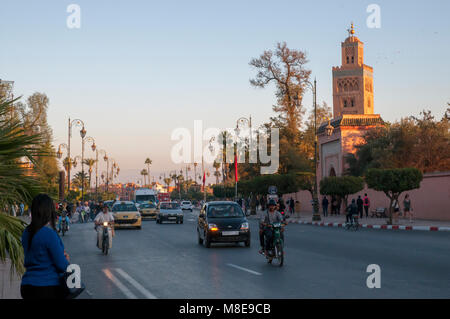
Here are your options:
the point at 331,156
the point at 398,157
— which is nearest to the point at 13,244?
the point at 398,157

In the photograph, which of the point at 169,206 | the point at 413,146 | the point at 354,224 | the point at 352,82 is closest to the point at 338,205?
the point at 413,146

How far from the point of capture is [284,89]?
2384 inches

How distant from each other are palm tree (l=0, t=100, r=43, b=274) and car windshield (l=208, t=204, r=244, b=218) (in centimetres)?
1165

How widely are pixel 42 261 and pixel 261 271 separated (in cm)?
857

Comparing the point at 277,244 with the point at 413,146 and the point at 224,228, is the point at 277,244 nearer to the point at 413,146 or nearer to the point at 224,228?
the point at 224,228

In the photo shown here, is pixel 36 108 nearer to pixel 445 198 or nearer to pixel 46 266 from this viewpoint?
pixel 445 198

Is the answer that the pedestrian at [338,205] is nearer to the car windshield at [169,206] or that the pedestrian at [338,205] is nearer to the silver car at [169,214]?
the car windshield at [169,206]

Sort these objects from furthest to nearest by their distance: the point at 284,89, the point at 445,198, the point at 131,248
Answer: the point at 284,89 < the point at 445,198 < the point at 131,248

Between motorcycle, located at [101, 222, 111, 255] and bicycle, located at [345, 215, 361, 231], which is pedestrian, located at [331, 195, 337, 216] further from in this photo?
motorcycle, located at [101, 222, 111, 255]

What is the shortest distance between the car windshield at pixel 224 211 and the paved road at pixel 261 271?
1.09 metres

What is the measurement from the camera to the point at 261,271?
13328 mm

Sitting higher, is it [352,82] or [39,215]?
[352,82]
